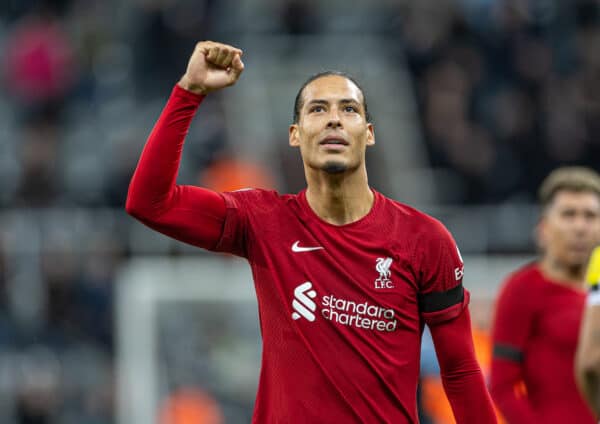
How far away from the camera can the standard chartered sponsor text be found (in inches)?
150

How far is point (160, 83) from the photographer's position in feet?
38.9

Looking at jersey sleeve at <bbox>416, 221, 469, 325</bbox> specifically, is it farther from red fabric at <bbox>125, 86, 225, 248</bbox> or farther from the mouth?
red fabric at <bbox>125, 86, 225, 248</bbox>

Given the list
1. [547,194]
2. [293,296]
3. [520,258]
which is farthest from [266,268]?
[520,258]

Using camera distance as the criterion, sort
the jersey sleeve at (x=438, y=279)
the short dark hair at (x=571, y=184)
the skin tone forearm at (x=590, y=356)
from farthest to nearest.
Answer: the short dark hair at (x=571, y=184) < the jersey sleeve at (x=438, y=279) < the skin tone forearm at (x=590, y=356)

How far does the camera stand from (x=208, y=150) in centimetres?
1061

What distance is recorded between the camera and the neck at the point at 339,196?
3.97 metres

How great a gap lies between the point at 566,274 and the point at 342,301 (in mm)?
Result: 2121

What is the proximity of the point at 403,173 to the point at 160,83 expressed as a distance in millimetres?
2695

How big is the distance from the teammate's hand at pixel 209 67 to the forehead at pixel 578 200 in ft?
8.15

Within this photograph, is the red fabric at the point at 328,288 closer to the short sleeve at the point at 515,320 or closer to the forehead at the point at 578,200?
the short sleeve at the point at 515,320

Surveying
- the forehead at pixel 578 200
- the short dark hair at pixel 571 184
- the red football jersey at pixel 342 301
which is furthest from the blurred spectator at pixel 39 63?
the red football jersey at pixel 342 301

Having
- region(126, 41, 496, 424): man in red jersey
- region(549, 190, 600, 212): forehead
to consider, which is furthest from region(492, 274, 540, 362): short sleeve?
region(126, 41, 496, 424): man in red jersey

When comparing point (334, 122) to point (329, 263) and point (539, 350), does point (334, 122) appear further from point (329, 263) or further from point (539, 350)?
point (539, 350)

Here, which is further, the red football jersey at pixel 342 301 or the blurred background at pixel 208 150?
the blurred background at pixel 208 150
